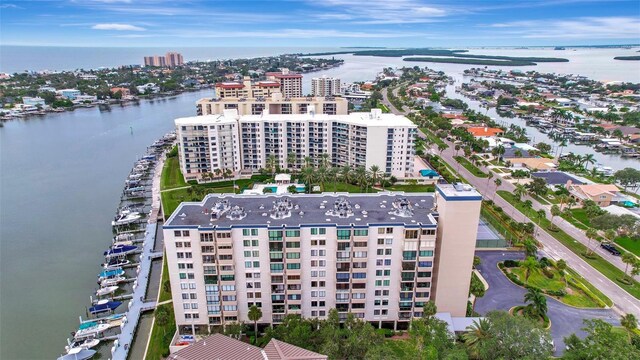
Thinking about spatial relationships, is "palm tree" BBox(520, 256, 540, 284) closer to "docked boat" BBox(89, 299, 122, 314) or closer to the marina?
the marina

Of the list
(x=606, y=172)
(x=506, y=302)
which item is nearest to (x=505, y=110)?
(x=606, y=172)

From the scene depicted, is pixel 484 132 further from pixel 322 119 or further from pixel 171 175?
pixel 171 175

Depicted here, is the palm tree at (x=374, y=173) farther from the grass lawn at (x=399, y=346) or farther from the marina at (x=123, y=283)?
the grass lawn at (x=399, y=346)

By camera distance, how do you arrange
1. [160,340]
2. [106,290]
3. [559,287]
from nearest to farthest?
[160,340]
[559,287]
[106,290]

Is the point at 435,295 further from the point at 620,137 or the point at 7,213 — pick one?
the point at 620,137

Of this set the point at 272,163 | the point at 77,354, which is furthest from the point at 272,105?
the point at 77,354
